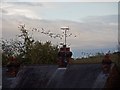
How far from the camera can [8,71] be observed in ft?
100

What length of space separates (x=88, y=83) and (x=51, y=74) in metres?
3.97

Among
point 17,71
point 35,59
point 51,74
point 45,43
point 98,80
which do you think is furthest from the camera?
point 45,43

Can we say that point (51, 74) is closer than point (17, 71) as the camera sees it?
Yes

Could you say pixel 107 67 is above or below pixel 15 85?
above

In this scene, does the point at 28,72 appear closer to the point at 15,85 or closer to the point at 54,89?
the point at 15,85

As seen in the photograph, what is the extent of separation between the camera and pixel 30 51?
188ft

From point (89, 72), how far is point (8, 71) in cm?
834

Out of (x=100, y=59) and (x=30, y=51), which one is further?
(x=30, y=51)

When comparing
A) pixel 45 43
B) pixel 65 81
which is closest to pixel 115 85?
pixel 65 81

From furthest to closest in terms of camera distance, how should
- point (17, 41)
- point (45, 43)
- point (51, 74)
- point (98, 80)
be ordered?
point (17, 41) < point (45, 43) < point (51, 74) < point (98, 80)

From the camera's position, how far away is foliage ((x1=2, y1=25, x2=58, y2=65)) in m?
54.7

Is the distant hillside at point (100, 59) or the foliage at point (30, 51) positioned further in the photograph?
the foliage at point (30, 51)

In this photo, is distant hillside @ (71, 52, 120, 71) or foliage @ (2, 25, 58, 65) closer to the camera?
distant hillside @ (71, 52, 120, 71)

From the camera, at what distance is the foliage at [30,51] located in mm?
54688
